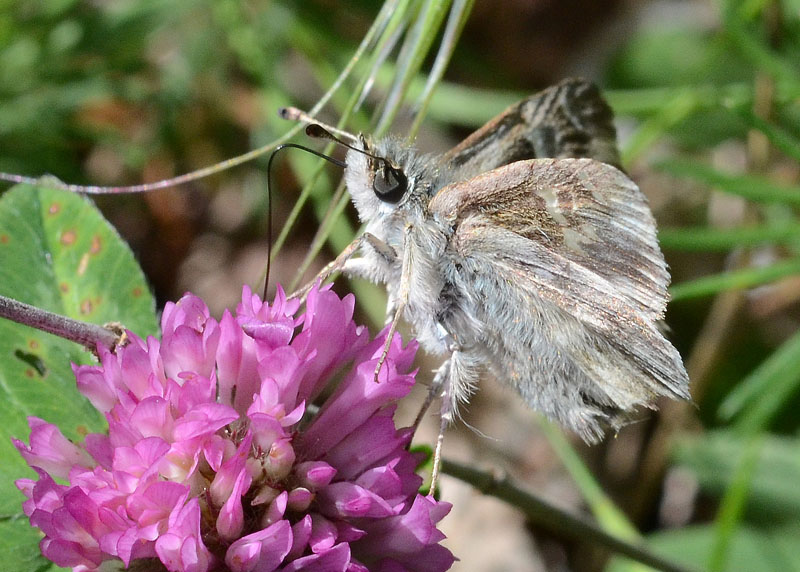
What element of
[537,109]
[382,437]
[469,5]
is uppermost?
[469,5]

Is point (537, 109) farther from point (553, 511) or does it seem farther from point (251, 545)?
point (251, 545)

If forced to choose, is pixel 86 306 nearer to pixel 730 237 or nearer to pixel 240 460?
pixel 240 460

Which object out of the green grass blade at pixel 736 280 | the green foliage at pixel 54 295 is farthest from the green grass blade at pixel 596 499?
the green foliage at pixel 54 295

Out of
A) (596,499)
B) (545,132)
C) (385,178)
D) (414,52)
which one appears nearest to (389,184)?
(385,178)

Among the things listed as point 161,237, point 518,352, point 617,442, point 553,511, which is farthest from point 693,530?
point 161,237

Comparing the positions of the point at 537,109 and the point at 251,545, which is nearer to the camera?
the point at 251,545
